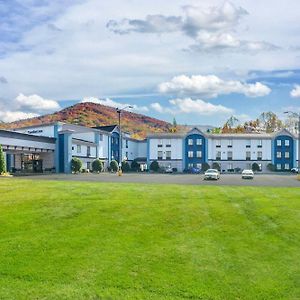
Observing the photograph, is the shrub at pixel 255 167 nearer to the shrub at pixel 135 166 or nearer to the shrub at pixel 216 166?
the shrub at pixel 216 166

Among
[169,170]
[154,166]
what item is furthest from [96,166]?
[154,166]

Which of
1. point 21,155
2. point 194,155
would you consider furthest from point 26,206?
point 194,155

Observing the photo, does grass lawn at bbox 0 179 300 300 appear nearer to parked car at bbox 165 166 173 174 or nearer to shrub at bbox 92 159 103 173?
shrub at bbox 92 159 103 173

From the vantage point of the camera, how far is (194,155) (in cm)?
10375

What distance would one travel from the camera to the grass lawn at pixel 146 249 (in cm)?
966

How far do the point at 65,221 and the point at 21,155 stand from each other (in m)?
67.9

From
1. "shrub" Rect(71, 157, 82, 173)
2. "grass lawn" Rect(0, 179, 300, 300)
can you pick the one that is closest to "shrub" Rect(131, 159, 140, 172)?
"shrub" Rect(71, 157, 82, 173)

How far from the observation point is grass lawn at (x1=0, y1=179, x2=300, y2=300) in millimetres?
9664

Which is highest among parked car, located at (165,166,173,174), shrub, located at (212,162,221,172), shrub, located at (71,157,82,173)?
shrub, located at (71,157,82,173)

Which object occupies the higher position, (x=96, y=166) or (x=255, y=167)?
(x=96, y=166)

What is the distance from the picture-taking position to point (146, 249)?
12.0 metres

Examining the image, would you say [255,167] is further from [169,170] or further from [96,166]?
[96,166]

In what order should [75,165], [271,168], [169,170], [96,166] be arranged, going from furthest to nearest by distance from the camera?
[271,168]
[169,170]
[96,166]
[75,165]

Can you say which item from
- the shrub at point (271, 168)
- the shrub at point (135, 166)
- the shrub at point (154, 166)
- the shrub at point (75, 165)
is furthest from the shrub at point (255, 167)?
the shrub at point (75, 165)
